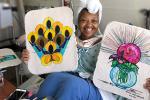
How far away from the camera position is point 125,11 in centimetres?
207

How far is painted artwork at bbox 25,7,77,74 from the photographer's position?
1487mm

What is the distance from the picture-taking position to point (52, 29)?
1.51 m

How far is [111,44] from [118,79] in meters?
0.19

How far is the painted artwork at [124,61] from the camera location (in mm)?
1295

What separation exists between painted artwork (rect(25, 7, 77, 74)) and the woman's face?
0.14 metres

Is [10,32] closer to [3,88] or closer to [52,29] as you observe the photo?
[3,88]

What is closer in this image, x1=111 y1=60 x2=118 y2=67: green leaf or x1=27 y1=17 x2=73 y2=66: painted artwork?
x1=111 y1=60 x2=118 y2=67: green leaf

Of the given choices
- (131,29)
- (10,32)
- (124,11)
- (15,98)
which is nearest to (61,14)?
(131,29)

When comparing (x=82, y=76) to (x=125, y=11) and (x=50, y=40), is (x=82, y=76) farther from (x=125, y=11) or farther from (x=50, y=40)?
(x=125, y=11)

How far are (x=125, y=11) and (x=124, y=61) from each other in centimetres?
81

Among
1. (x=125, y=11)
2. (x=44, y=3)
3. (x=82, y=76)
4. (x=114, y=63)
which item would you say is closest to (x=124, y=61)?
(x=114, y=63)

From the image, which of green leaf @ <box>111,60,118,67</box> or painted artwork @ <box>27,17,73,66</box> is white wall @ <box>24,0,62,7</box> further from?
green leaf @ <box>111,60,118,67</box>

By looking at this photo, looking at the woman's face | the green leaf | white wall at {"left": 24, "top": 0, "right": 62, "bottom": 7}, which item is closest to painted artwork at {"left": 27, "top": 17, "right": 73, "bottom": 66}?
the woman's face

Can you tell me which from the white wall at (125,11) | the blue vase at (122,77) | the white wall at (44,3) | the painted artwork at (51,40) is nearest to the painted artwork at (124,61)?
the blue vase at (122,77)
